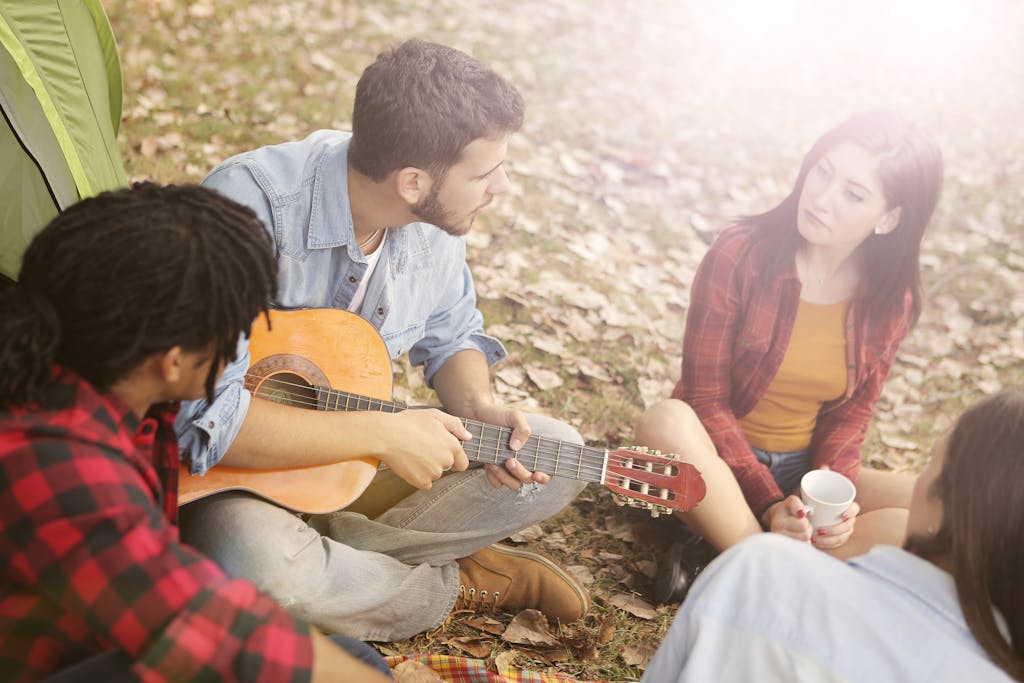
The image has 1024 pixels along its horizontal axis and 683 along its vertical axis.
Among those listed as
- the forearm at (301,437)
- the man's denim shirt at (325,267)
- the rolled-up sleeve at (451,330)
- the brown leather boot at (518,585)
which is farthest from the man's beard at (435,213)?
the brown leather boot at (518,585)

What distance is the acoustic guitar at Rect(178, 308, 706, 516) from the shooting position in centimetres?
215

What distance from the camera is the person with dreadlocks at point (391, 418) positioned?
79.9 inches

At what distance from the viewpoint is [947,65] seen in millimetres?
7535

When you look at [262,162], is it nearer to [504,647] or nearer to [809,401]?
[504,647]

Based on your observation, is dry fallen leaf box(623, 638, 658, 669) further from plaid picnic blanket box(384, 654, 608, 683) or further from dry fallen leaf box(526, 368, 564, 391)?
dry fallen leaf box(526, 368, 564, 391)

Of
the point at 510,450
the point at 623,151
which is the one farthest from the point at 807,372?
the point at 623,151

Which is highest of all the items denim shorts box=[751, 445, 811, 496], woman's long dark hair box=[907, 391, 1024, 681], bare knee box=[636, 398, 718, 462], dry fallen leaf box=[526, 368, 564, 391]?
woman's long dark hair box=[907, 391, 1024, 681]

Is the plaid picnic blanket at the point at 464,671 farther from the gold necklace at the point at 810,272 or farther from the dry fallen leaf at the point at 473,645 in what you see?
the gold necklace at the point at 810,272

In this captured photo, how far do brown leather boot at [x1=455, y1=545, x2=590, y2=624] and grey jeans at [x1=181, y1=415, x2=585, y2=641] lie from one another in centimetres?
7

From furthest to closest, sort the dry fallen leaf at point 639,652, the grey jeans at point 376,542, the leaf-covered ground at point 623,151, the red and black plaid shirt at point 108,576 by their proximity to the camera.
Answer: the leaf-covered ground at point 623,151 → the dry fallen leaf at point 639,652 → the grey jeans at point 376,542 → the red and black plaid shirt at point 108,576

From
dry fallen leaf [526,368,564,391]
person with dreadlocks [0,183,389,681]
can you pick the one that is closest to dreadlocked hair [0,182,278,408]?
person with dreadlocks [0,183,389,681]

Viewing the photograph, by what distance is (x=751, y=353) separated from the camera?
2723 millimetres

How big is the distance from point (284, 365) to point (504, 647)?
1.00m

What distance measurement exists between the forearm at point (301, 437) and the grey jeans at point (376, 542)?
115 millimetres
